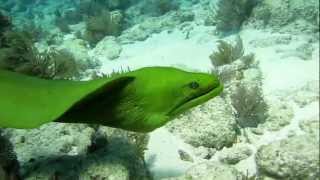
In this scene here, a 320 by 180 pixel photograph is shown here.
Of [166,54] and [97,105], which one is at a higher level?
[97,105]

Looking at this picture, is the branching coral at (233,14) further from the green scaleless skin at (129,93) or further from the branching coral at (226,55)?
the green scaleless skin at (129,93)

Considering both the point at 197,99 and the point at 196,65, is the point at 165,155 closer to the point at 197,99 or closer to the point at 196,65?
the point at 197,99

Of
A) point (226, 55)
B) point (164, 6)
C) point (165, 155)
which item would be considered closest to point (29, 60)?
point (165, 155)

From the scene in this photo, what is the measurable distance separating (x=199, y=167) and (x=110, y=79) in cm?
205

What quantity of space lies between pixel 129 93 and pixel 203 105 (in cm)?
288

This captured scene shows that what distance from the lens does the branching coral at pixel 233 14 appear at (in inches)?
412

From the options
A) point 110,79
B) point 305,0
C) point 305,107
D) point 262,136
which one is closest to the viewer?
point 110,79

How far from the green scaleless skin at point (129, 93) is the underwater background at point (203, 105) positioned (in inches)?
32.5

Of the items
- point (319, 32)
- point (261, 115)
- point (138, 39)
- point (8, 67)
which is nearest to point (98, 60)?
point (138, 39)

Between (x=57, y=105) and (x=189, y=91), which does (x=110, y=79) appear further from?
(x=189, y=91)

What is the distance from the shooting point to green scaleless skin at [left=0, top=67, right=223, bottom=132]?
105 inches

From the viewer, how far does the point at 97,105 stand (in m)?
2.94

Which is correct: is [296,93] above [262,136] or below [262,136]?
above

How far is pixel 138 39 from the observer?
435 inches
